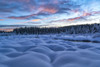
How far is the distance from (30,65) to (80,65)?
0.81 m

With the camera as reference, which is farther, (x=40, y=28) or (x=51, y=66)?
(x=40, y=28)

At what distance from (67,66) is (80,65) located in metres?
0.22

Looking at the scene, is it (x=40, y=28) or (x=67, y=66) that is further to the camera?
(x=40, y=28)

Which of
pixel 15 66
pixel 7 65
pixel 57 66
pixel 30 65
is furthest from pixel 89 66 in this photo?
pixel 7 65

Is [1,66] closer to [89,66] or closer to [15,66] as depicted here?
[15,66]

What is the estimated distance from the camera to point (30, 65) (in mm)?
1264

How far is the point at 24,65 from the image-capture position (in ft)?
4.15

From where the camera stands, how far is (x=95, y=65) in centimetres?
125

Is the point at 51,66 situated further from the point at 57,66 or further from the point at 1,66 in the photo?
the point at 1,66

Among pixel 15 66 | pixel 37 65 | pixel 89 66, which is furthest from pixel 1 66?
pixel 89 66

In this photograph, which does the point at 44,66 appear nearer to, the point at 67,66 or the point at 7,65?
the point at 67,66

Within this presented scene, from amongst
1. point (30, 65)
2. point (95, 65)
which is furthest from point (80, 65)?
point (30, 65)

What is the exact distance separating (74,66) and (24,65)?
0.79 m

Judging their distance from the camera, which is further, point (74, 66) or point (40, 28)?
point (40, 28)
